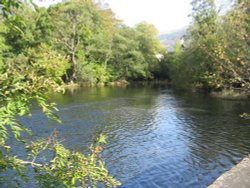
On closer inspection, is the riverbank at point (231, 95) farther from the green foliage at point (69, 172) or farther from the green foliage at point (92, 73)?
the green foliage at point (69, 172)

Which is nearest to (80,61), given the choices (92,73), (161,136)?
(92,73)

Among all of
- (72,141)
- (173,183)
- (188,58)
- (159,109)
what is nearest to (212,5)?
(188,58)

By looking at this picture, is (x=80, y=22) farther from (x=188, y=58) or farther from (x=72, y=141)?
(x=72, y=141)

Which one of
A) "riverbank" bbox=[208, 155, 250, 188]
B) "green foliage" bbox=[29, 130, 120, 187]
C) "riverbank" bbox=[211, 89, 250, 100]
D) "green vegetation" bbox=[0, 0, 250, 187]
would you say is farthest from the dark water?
"green foliage" bbox=[29, 130, 120, 187]

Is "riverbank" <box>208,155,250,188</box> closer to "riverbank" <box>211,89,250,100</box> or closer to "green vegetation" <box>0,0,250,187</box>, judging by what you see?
"green vegetation" <box>0,0,250,187</box>

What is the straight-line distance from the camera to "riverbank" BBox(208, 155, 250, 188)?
9.57 m

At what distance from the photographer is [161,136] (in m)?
23.1

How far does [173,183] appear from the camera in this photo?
14.3 m

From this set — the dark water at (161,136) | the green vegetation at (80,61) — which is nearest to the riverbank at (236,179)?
the green vegetation at (80,61)

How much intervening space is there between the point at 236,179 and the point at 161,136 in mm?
13068

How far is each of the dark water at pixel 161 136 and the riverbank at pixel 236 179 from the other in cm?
372

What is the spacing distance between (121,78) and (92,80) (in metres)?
13.1

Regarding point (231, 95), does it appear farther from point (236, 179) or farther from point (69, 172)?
point (69, 172)

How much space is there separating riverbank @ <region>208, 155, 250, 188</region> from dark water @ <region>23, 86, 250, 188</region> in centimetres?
372
